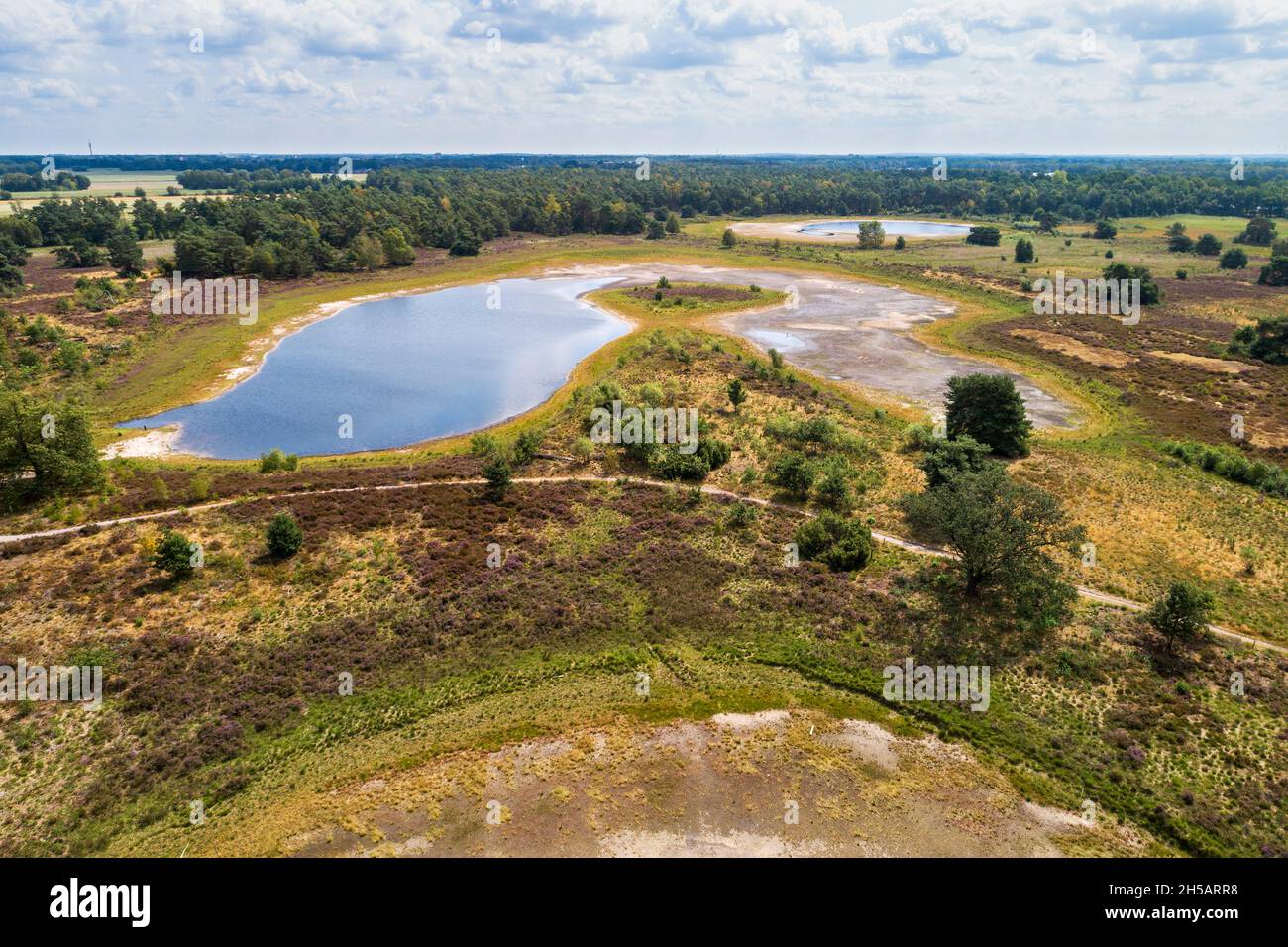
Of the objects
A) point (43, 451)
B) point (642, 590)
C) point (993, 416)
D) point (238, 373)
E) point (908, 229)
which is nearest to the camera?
point (642, 590)

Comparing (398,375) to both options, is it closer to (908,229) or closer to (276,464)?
(276,464)

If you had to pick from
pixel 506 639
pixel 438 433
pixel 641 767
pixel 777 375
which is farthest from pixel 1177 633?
pixel 438 433

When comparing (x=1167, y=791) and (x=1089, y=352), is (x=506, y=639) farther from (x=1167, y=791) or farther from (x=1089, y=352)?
(x=1089, y=352)

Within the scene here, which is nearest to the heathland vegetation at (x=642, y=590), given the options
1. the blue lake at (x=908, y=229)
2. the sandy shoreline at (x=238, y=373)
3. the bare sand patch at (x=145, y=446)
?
the bare sand patch at (x=145, y=446)

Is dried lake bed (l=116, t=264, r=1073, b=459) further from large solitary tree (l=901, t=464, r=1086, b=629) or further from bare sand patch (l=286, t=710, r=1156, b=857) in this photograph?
bare sand patch (l=286, t=710, r=1156, b=857)

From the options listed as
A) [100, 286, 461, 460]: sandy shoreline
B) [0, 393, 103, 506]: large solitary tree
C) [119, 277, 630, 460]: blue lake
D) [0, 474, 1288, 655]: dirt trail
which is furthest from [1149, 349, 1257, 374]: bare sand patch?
[0, 393, 103, 506]: large solitary tree

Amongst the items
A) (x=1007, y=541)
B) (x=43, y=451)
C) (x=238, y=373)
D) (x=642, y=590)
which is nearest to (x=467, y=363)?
(x=238, y=373)
